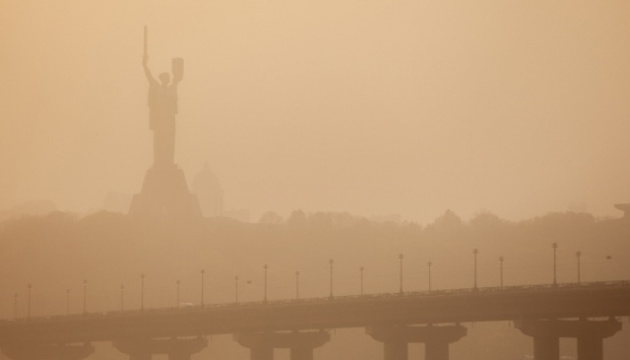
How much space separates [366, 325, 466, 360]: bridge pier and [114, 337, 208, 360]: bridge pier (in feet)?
45.6

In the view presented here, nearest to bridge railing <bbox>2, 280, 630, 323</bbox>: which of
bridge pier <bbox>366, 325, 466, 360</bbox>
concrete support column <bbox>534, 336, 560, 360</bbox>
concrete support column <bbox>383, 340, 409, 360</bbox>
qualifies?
bridge pier <bbox>366, 325, 466, 360</bbox>

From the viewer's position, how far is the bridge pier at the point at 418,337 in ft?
501

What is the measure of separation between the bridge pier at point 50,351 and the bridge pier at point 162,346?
3600mm

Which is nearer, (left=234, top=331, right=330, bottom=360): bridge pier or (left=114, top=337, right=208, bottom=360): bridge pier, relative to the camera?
(left=234, top=331, right=330, bottom=360): bridge pier

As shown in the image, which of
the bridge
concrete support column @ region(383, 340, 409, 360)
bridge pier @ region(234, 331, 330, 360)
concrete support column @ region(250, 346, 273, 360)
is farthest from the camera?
concrete support column @ region(250, 346, 273, 360)

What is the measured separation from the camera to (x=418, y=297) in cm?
14900

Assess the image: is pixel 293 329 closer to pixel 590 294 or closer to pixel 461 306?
pixel 461 306

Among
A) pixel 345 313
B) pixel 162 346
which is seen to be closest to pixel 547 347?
pixel 345 313

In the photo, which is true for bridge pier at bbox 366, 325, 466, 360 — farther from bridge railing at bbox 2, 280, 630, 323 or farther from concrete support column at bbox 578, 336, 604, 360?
concrete support column at bbox 578, 336, 604, 360

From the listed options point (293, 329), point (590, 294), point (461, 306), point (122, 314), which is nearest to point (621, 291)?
point (590, 294)

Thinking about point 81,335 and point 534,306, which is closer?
point 534,306

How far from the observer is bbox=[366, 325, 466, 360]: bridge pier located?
6014 inches

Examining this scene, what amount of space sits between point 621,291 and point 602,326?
6.93 metres

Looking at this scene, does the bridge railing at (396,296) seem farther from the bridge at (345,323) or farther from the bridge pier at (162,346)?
the bridge pier at (162,346)
